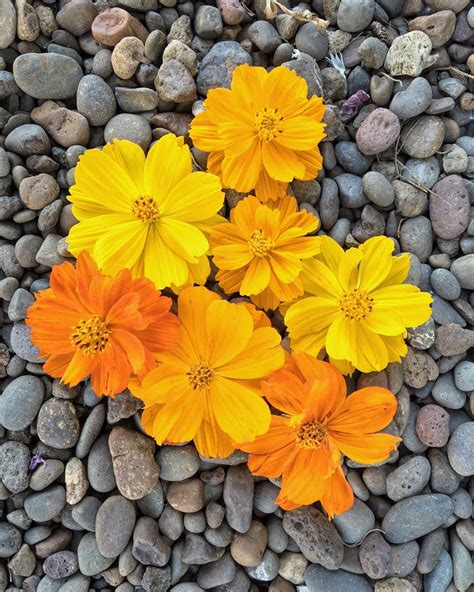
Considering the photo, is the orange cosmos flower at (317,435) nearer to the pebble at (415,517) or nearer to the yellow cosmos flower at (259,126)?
the pebble at (415,517)

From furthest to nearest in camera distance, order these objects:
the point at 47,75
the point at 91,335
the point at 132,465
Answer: the point at 47,75 → the point at 132,465 → the point at 91,335

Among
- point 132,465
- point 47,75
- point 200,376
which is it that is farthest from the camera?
point 47,75

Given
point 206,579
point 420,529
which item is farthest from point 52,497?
point 420,529

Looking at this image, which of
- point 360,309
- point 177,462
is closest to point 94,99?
point 360,309

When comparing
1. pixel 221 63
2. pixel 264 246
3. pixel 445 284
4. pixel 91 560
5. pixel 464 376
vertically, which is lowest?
pixel 91 560

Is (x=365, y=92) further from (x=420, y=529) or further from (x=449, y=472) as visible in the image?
(x=420, y=529)

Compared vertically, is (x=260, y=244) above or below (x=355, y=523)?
above

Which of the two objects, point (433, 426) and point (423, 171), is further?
point (423, 171)

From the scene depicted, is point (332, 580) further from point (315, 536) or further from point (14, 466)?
point (14, 466)
